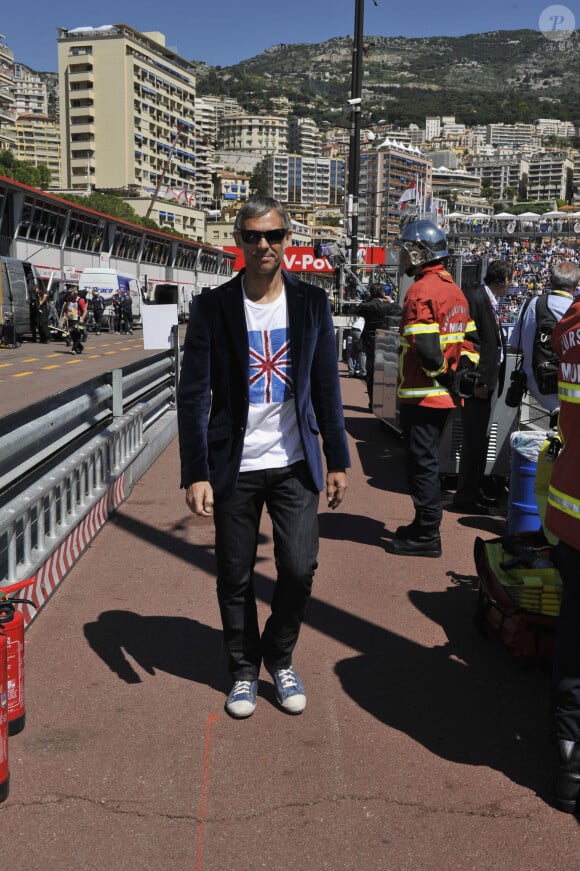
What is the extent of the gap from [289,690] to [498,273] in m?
4.67

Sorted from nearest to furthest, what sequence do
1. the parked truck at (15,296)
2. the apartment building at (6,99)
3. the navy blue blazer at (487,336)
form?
the navy blue blazer at (487,336) < the parked truck at (15,296) < the apartment building at (6,99)

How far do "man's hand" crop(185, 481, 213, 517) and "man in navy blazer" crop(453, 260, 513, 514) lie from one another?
3944 millimetres

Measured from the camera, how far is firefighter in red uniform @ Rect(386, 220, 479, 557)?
19.8 feet

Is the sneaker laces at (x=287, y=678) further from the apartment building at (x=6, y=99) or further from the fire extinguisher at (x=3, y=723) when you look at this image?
the apartment building at (x=6, y=99)

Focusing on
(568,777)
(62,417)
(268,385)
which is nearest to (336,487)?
(268,385)

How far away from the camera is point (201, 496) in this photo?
3.52 meters

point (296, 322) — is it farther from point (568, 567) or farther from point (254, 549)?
point (568, 567)

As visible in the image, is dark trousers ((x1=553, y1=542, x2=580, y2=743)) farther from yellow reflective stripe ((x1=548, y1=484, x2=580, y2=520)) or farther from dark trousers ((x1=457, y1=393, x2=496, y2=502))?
dark trousers ((x1=457, y1=393, x2=496, y2=502))

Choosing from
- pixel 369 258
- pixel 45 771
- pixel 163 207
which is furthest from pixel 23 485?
pixel 163 207

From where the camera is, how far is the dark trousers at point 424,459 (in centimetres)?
602

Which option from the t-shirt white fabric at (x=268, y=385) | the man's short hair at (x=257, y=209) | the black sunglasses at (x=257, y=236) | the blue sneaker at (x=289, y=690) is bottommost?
the blue sneaker at (x=289, y=690)

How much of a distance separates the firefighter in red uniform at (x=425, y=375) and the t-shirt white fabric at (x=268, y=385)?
2.61 meters

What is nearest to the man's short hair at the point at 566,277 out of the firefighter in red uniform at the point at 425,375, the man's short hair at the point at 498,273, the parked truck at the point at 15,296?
the man's short hair at the point at 498,273

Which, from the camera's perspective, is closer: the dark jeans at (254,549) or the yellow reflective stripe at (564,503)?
the yellow reflective stripe at (564,503)
